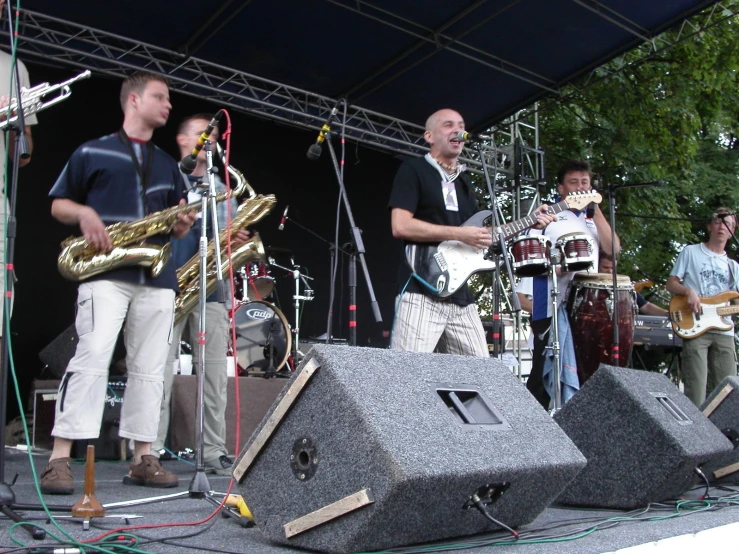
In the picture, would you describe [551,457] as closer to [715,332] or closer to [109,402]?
[109,402]

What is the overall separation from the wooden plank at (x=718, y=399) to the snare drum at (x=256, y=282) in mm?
4241

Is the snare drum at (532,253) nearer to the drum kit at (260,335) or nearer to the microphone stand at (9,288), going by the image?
the drum kit at (260,335)

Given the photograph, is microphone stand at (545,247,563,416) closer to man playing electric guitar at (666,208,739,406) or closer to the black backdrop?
man playing electric guitar at (666,208,739,406)

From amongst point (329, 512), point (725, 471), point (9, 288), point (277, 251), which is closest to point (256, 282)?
point (277, 251)

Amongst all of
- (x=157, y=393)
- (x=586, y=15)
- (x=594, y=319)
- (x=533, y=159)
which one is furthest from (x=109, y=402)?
(x=533, y=159)

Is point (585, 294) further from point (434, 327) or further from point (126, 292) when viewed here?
point (126, 292)

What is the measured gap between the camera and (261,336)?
723 cm

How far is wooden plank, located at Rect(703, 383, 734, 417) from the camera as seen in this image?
4246 millimetres

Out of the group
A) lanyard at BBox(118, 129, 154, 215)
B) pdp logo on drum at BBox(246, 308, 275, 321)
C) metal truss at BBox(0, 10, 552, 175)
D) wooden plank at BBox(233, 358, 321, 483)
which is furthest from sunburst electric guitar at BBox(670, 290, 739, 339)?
wooden plank at BBox(233, 358, 321, 483)

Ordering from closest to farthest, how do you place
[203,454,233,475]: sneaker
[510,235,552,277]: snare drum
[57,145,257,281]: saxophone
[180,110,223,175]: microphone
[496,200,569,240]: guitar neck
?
1. [57,145,257,281]: saxophone
2. [180,110,223,175]: microphone
3. [203,454,233,475]: sneaker
4. [496,200,569,240]: guitar neck
5. [510,235,552,277]: snare drum

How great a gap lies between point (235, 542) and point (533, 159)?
26.8 feet

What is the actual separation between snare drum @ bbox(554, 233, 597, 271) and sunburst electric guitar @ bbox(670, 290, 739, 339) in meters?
1.74

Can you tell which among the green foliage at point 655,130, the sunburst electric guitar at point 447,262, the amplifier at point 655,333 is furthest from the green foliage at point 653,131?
the sunburst electric guitar at point 447,262

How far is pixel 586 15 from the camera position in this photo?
22.2ft
